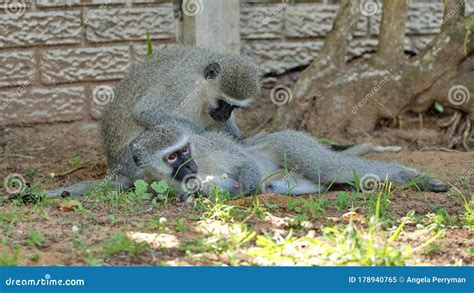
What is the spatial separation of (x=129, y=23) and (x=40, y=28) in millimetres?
906

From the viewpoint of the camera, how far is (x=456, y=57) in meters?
8.38

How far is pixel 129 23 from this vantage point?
8.62m

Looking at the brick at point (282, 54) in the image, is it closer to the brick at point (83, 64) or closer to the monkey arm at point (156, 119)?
the brick at point (83, 64)

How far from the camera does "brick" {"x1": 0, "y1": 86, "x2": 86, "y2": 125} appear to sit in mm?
8484

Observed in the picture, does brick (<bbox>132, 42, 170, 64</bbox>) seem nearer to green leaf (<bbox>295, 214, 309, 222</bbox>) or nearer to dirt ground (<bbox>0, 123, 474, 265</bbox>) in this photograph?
A: dirt ground (<bbox>0, 123, 474, 265</bbox>)

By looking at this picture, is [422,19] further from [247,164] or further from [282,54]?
[247,164]

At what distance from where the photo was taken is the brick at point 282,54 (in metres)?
8.98

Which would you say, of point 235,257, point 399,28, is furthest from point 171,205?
point 399,28

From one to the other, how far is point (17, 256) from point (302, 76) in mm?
4780

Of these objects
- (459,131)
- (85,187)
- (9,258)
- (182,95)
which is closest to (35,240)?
(9,258)

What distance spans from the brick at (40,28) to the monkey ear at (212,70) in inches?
87.8

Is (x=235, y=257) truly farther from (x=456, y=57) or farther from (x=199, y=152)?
(x=456, y=57)

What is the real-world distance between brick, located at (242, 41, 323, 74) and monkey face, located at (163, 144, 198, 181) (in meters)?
3.18

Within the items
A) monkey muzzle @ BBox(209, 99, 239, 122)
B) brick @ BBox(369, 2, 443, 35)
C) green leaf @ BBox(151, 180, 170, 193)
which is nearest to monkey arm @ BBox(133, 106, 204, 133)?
monkey muzzle @ BBox(209, 99, 239, 122)
